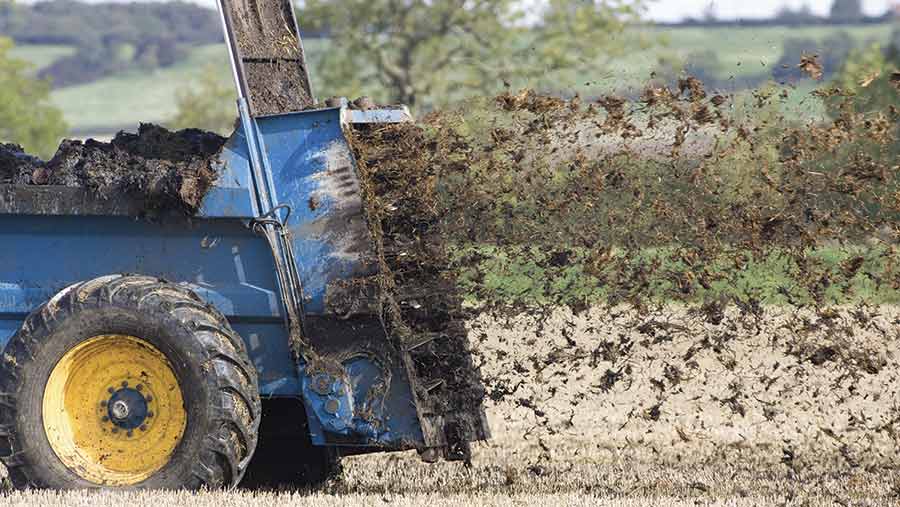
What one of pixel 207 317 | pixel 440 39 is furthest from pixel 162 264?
pixel 440 39

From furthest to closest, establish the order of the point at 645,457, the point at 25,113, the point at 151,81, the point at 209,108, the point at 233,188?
the point at 151,81 → the point at 209,108 → the point at 25,113 → the point at 645,457 → the point at 233,188

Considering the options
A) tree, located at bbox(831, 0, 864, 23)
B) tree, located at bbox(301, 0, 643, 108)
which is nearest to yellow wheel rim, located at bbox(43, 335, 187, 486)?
tree, located at bbox(301, 0, 643, 108)

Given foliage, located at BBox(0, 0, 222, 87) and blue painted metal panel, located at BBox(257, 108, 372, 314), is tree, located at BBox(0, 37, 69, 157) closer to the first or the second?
foliage, located at BBox(0, 0, 222, 87)

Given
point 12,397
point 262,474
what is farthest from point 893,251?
point 12,397

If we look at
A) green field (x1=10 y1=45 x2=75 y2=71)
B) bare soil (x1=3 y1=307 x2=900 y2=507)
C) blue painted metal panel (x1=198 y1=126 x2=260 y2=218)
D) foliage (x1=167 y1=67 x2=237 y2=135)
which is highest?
green field (x1=10 y1=45 x2=75 y2=71)

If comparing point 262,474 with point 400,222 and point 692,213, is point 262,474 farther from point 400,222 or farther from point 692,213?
point 692,213

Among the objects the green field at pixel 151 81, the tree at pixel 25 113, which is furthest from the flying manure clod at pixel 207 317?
the tree at pixel 25 113

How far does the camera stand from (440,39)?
1115 inches

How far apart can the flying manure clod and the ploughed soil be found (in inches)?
0.4

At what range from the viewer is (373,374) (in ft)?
18.7

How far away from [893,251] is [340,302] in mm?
2740

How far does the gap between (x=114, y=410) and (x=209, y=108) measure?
3967 centimetres

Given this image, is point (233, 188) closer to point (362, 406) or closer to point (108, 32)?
point (362, 406)

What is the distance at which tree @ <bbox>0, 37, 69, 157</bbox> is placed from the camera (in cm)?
3641
